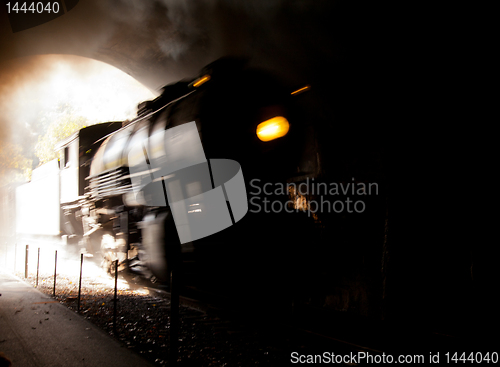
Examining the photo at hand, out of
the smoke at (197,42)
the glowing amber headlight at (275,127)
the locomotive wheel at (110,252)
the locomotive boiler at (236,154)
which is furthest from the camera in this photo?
the locomotive wheel at (110,252)

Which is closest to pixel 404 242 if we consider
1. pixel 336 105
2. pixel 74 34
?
pixel 336 105

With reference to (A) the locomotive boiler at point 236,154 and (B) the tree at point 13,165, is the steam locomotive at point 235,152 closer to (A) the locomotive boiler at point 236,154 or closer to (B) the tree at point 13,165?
(A) the locomotive boiler at point 236,154

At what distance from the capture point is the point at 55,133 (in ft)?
78.1

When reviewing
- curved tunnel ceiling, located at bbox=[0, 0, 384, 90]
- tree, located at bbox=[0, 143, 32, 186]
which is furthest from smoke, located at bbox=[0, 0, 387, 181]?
tree, located at bbox=[0, 143, 32, 186]


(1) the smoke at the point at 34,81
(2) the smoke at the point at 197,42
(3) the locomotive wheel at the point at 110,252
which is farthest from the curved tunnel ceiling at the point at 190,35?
(3) the locomotive wheel at the point at 110,252

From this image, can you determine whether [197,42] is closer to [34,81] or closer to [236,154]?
[236,154]

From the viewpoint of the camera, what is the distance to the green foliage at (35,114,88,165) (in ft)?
76.0

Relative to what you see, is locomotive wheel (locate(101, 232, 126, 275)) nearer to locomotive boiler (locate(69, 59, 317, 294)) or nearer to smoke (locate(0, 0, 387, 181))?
locomotive boiler (locate(69, 59, 317, 294))

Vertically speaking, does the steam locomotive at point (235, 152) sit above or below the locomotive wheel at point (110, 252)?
above

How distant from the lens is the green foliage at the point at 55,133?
2316 centimetres

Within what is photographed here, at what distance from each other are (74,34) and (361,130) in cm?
837

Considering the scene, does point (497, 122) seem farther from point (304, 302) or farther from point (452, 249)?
point (304, 302)

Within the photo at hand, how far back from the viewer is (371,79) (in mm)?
4426

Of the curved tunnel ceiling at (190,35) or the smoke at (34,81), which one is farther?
the smoke at (34,81)
